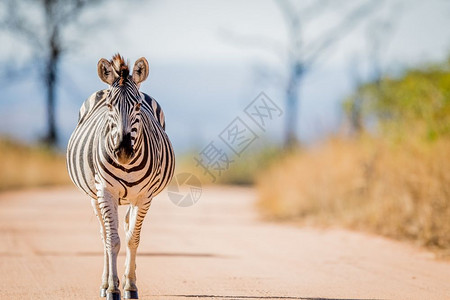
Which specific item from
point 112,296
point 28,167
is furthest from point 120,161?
point 28,167

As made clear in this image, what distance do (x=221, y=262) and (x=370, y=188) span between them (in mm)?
5068

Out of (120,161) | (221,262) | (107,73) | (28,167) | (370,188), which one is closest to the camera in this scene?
(120,161)

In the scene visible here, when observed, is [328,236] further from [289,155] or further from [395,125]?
[289,155]

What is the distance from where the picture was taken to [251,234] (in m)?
12.6

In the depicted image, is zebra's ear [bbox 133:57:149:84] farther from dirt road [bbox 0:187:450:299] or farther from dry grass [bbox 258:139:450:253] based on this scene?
dry grass [bbox 258:139:450:253]

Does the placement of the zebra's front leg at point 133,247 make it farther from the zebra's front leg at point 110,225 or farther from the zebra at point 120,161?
the zebra's front leg at point 110,225

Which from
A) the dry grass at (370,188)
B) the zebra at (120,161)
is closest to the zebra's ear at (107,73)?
the zebra at (120,161)

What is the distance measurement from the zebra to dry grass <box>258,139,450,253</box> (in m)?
5.13

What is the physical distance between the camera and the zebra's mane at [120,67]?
6.60m

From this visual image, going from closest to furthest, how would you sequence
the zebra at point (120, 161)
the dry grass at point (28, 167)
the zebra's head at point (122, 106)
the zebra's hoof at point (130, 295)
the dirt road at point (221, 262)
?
the zebra's head at point (122, 106) < the zebra at point (120, 161) < the zebra's hoof at point (130, 295) < the dirt road at point (221, 262) < the dry grass at point (28, 167)

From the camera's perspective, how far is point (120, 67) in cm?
663

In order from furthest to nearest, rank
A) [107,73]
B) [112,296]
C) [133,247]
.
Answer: [133,247] → [107,73] → [112,296]

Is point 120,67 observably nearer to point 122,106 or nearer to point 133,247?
point 122,106

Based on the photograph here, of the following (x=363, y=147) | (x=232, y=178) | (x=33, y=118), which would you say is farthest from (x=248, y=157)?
(x=33, y=118)
